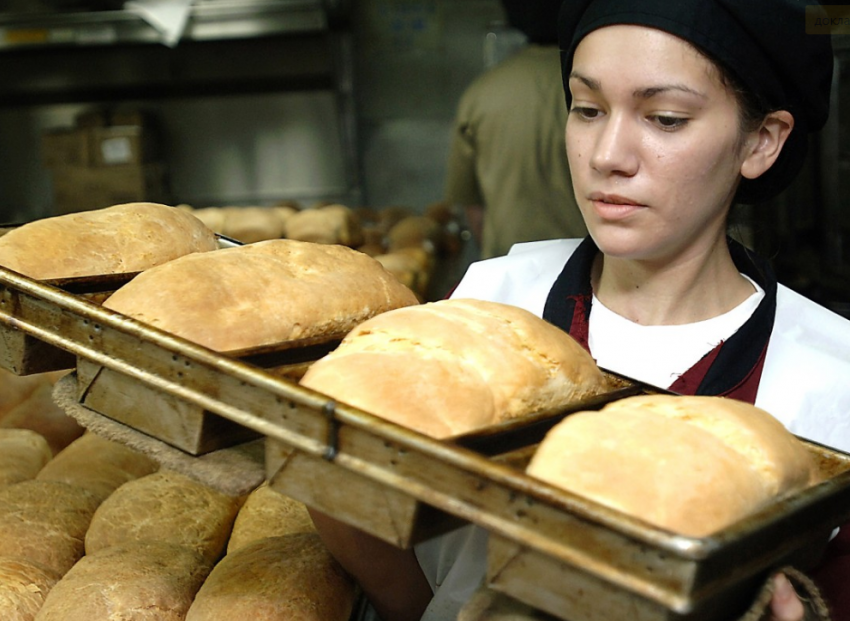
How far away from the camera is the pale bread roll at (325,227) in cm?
360

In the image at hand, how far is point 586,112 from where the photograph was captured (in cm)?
144

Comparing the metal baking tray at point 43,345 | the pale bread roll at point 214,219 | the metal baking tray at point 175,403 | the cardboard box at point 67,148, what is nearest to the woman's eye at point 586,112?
the metal baking tray at point 175,403

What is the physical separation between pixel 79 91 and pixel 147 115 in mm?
483

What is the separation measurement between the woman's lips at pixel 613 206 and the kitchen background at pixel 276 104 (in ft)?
9.40

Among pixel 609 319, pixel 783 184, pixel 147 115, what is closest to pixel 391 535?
pixel 609 319

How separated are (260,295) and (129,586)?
0.66 metres

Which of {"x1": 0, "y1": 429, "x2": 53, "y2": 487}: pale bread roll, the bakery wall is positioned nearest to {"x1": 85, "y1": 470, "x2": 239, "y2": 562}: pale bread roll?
{"x1": 0, "y1": 429, "x2": 53, "y2": 487}: pale bread roll

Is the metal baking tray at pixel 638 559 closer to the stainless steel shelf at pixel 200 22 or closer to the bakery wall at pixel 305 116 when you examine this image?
the stainless steel shelf at pixel 200 22

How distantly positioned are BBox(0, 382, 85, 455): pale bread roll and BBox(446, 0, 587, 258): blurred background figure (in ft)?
5.67

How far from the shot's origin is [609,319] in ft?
5.57

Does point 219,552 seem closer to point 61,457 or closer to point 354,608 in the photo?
point 354,608

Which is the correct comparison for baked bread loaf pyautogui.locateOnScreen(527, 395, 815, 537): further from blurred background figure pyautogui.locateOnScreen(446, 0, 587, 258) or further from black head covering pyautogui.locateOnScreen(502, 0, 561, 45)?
black head covering pyautogui.locateOnScreen(502, 0, 561, 45)

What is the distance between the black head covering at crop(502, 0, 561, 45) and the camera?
125 inches

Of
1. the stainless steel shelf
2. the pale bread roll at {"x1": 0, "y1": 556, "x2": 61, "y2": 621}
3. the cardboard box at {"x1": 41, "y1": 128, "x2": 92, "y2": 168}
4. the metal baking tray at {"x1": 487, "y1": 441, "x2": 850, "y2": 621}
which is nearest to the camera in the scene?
the metal baking tray at {"x1": 487, "y1": 441, "x2": 850, "y2": 621}
